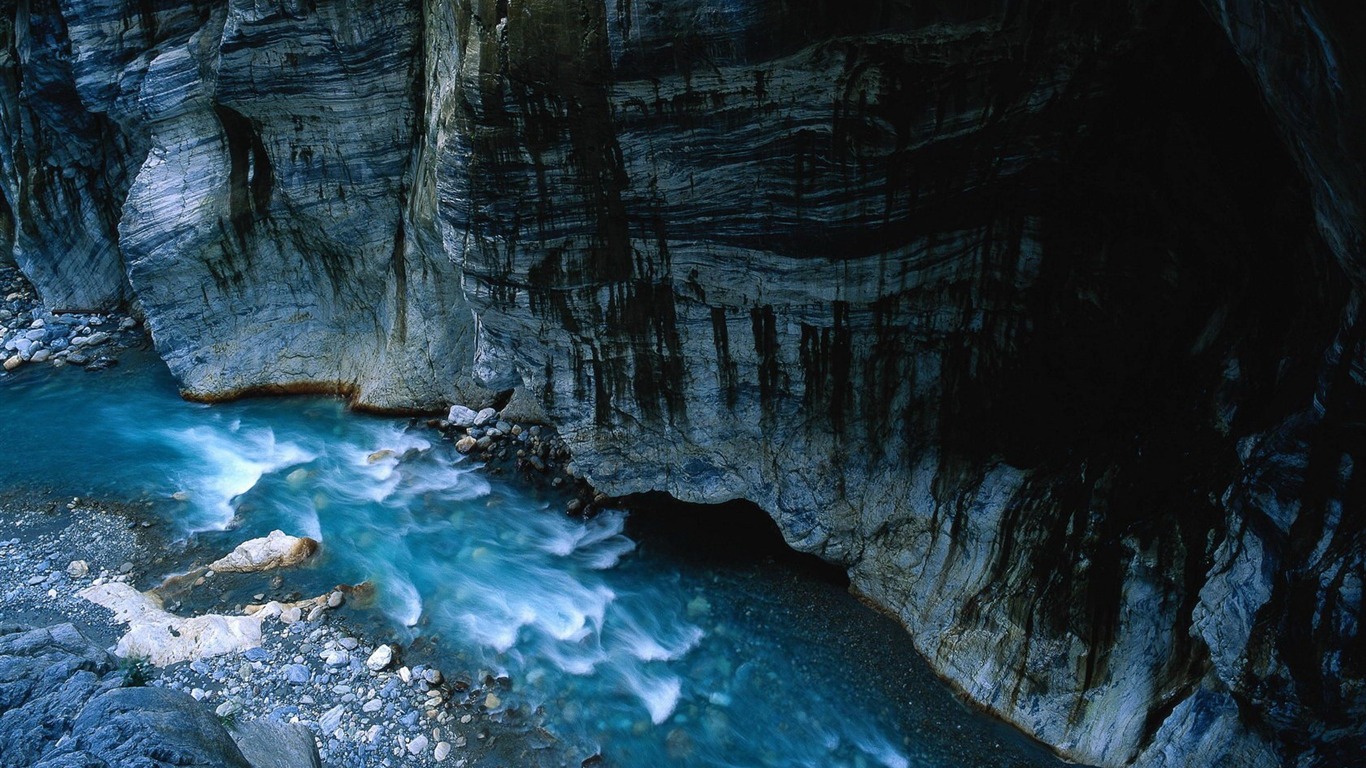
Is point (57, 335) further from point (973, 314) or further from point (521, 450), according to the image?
point (973, 314)

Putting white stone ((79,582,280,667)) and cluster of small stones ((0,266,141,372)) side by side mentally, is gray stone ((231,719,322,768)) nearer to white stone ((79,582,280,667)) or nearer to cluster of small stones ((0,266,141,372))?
white stone ((79,582,280,667))

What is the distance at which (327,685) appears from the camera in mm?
9297

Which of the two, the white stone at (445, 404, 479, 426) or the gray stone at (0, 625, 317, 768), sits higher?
the gray stone at (0, 625, 317, 768)

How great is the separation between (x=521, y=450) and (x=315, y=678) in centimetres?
439

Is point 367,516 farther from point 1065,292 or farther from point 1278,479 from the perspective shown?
point 1278,479

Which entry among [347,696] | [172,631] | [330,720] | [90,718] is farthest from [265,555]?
[90,718]

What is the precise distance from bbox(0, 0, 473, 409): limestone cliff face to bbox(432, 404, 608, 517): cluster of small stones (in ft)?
2.31

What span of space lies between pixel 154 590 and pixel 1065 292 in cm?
1033

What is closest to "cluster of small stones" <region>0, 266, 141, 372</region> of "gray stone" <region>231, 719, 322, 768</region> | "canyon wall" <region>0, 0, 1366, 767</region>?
"canyon wall" <region>0, 0, 1366, 767</region>

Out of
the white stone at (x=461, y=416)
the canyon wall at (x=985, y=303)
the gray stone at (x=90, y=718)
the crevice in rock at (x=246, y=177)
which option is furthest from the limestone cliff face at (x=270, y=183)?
the gray stone at (x=90, y=718)

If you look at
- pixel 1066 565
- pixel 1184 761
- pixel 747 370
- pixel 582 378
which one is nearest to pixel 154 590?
pixel 582 378

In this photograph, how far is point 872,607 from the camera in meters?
10.1

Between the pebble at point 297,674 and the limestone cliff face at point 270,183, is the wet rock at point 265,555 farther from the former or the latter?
the limestone cliff face at point 270,183

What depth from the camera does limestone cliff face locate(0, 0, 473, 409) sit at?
12.5 meters
